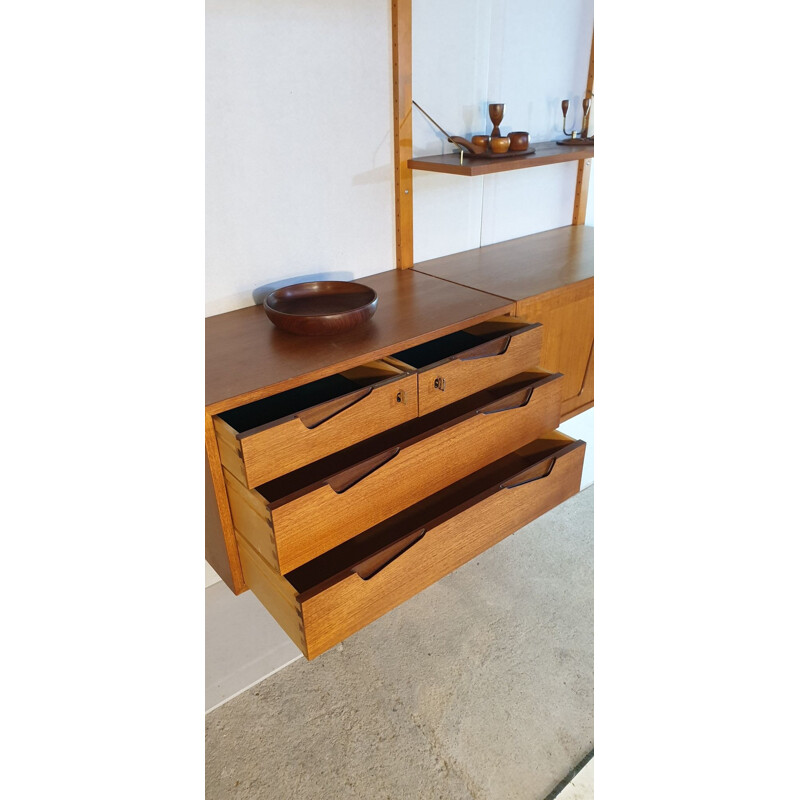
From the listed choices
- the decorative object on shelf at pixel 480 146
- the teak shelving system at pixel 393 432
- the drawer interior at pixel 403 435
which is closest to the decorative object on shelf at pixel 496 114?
the decorative object on shelf at pixel 480 146

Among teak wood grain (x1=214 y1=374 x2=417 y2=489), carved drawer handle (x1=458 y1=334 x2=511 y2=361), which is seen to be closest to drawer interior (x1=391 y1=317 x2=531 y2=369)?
carved drawer handle (x1=458 y1=334 x2=511 y2=361)

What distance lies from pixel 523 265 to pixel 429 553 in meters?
0.94

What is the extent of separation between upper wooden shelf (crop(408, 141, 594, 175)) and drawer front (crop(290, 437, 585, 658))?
2.35 feet

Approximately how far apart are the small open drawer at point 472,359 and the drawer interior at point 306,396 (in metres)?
0.04

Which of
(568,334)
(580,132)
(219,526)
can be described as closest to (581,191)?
(580,132)

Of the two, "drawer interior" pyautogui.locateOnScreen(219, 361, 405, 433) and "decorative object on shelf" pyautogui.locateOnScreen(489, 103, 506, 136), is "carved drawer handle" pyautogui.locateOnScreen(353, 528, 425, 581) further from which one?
"decorative object on shelf" pyautogui.locateOnScreen(489, 103, 506, 136)

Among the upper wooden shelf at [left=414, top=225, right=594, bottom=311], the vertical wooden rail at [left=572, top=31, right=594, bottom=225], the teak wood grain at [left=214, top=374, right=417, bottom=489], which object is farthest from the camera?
the vertical wooden rail at [left=572, top=31, right=594, bottom=225]

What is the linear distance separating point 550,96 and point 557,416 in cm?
108

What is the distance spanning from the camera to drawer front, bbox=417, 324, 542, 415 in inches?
53.6

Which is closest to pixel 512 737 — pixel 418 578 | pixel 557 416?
pixel 418 578
